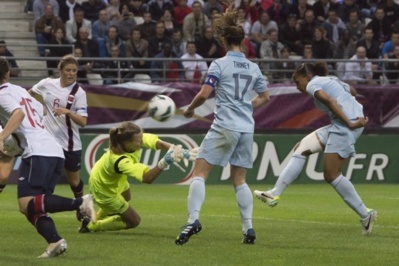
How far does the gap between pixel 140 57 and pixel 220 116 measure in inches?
530

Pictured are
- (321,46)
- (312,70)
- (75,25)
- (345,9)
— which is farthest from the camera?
(345,9)

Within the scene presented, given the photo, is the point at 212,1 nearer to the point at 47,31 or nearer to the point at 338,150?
the point at 47,31

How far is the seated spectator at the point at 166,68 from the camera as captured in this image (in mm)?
23406

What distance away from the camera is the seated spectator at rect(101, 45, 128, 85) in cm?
2277

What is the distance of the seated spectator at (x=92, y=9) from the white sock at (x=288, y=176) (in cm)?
1312

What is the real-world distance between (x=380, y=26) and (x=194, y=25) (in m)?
4.69

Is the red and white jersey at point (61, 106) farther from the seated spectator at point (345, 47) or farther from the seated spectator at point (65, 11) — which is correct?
the seated spectator at point (345, 47)

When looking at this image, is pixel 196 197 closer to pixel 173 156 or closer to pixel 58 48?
pixel 173 156

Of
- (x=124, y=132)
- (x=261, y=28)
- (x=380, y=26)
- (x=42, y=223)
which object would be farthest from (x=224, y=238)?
(x=380, y=26)

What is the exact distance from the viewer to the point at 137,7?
26375 mm

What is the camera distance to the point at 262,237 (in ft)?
39.1

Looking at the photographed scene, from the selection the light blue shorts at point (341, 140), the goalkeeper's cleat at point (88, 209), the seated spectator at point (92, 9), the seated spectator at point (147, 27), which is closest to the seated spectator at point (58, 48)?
the seated spectator at point (92, 9)

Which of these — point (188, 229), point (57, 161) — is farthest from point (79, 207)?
point (188, 229)

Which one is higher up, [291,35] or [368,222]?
[368,222]
